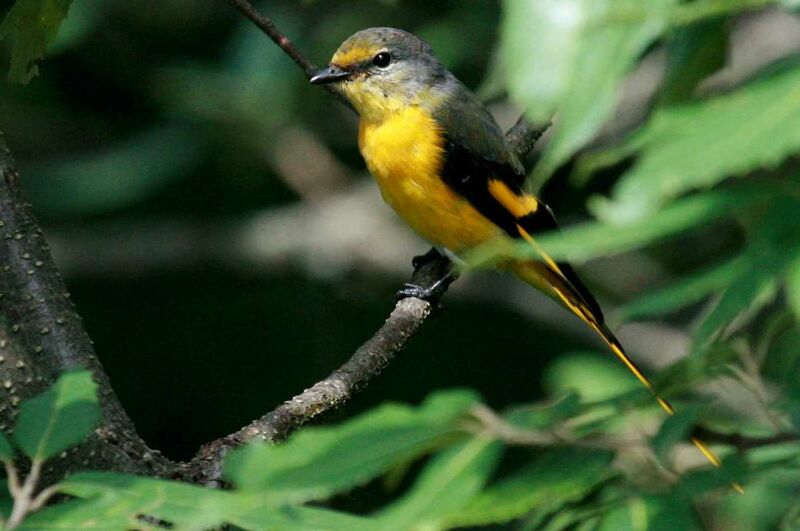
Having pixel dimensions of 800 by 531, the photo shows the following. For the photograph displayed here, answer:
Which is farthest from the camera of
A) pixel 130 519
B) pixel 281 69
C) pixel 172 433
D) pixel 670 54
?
pixel 172 433

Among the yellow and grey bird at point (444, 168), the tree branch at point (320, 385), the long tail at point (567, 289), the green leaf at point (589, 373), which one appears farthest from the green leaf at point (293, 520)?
the green leaf at point (589, 373)

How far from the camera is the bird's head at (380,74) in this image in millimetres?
4949

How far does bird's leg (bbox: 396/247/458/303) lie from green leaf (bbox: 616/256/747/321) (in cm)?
273

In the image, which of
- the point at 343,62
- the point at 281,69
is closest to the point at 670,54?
the point at 343,62

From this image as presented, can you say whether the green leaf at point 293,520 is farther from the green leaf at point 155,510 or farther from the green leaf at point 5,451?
the green leaf at point 5,451

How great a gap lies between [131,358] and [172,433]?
51 centimetres

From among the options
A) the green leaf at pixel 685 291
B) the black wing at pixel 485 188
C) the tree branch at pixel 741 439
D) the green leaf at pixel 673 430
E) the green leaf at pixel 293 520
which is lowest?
the black wing at pixel 485 188

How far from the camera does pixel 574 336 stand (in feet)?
22.8

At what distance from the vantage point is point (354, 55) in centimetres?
496

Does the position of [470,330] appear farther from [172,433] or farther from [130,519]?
[130,519]

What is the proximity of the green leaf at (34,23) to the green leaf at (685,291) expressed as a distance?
144cm

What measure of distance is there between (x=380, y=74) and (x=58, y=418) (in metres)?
3.53

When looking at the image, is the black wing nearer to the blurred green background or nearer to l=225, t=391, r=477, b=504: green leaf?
the blurred green background

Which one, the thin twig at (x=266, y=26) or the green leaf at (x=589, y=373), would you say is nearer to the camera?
the thin twig at (x=266, y=26)
